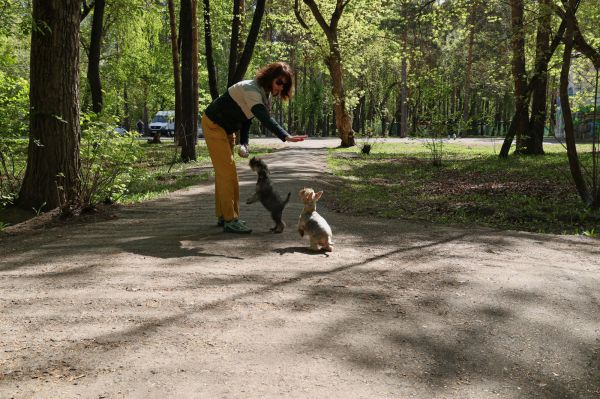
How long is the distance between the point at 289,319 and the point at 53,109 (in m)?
6.11

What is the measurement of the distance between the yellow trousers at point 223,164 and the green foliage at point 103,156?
2755 mm

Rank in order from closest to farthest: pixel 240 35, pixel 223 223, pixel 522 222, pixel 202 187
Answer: pixel 223 223 < pixel 522 222 < pixel 202 187 < pixel 240 35

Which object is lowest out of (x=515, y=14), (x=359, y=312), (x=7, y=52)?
(x=359, y=312)

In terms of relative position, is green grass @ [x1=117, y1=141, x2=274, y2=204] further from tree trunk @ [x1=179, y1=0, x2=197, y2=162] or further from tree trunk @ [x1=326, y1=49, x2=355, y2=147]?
tree trunk @ [x1=326, y1=49, x2=355, y2=147]

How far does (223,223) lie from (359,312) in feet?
11.2

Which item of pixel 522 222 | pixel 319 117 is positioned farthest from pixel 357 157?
pixel 319 117

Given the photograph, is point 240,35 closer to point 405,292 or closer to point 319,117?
point 405,292

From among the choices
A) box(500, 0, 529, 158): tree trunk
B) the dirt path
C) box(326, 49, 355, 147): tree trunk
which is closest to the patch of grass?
box(500, 0, 529, 158): tree trunk

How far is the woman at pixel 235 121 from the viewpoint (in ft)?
20.2

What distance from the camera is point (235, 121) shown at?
650 cm

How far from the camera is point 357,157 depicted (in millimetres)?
23969

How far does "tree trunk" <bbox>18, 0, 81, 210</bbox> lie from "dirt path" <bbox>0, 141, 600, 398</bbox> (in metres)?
1.74

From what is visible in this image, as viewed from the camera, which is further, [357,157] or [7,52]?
[357,157]

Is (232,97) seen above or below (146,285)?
above
